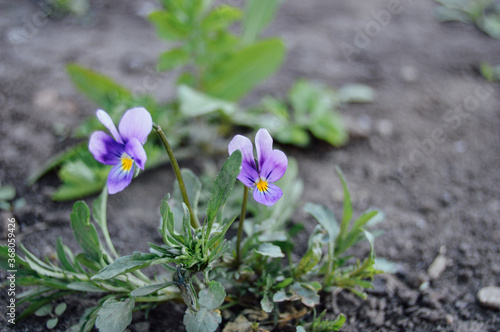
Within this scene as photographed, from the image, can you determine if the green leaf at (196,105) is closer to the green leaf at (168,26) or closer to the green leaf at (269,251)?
the green leaf at (168,26)

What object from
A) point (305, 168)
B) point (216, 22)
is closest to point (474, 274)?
point (305, 168)

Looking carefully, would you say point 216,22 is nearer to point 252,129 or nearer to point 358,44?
point 252,129

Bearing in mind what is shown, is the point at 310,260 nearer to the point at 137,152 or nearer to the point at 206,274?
the point at 206,274

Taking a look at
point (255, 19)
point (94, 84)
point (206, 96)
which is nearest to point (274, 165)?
point (206, 96)

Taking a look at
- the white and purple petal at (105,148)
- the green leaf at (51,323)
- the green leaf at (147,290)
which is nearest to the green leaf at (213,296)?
the green leaf at (147,290)

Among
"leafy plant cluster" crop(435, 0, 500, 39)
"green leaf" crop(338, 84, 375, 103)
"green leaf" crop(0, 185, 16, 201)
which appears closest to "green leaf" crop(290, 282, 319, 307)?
"green leaf" crop(0, 185, 16, 201)

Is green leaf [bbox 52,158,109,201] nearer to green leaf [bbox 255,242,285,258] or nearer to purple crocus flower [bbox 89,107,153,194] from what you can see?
purple crocus flower [bbox 89,107,153,194]

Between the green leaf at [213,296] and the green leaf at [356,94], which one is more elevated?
the green leaf at [213,296]
